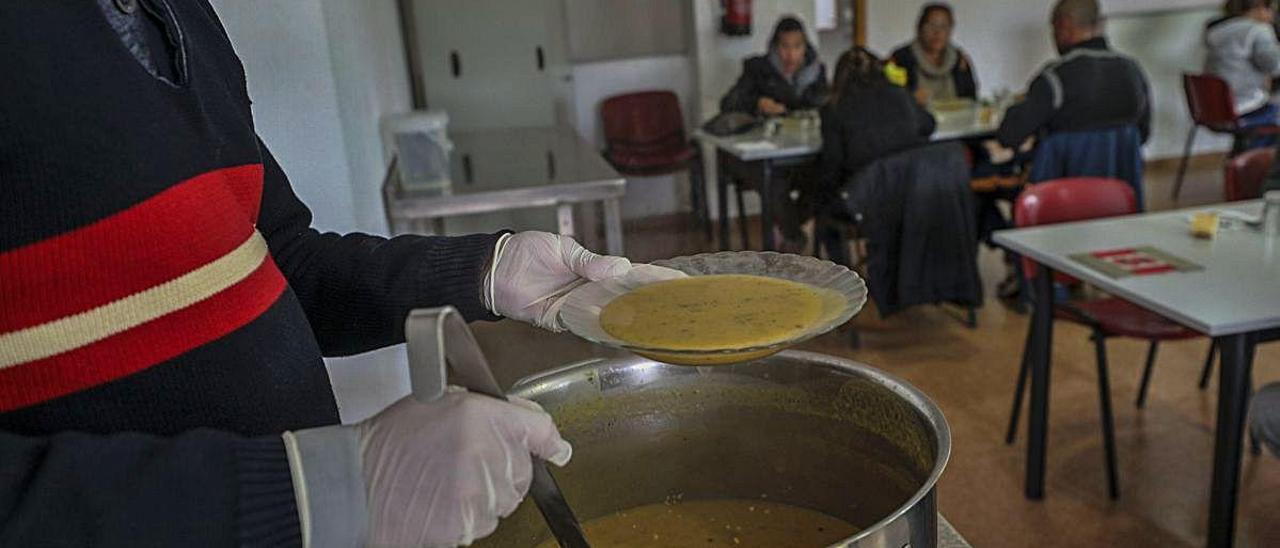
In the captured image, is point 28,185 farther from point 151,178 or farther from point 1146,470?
point 1146,470

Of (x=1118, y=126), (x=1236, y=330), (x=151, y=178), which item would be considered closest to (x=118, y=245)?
(x=151, y=178)

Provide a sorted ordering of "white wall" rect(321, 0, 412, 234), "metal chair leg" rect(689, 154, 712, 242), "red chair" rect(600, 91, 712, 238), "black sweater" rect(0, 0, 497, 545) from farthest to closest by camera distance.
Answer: "red chair" rect(600, 91, 712, 238) → "metal chair leg" rect(689, 154, 712, 242) → "white wall" rect(321, 0, 412, 234) → "black sweater" rect(0, 0, 497, 545)

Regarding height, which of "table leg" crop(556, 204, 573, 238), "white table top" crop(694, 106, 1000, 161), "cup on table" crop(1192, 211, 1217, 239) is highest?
"white table top" crop(694, 106, 1000, 161)

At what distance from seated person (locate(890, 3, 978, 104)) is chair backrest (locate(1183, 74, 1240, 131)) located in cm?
124

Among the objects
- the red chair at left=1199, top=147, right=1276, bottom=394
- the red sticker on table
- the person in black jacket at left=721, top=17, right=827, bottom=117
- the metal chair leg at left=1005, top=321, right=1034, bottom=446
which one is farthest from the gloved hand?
the person in black jacket at left=721, top=17, right=827, bottom=117

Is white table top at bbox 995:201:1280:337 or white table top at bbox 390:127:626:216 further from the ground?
white table top at bbox 390:127:626:216

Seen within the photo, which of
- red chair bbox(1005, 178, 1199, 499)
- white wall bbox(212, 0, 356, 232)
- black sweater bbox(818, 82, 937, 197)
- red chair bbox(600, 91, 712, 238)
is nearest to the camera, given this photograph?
white wall bbox(212, 0, 356, 232)

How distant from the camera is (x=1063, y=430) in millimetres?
2707

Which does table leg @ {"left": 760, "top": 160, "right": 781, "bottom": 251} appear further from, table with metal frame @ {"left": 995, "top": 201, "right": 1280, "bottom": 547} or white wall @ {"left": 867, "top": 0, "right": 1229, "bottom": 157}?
white wall @ {"left": 867, "top": 0, "right": 1229, "bottom": 157}

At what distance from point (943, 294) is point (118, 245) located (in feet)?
10.2

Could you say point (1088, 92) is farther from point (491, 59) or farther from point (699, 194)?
point (491, 59)

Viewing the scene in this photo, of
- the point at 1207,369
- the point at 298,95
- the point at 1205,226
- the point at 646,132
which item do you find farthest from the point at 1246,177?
the point at 646,132

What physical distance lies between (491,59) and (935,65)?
219 cm

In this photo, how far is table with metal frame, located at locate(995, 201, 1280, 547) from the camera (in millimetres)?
1802
